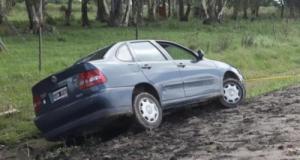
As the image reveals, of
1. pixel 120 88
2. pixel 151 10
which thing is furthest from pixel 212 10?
pixel 120 88

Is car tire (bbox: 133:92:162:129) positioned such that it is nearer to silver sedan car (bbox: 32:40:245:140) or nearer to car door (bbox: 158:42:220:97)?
silver sedan car (bbox: 32:40:245:140)

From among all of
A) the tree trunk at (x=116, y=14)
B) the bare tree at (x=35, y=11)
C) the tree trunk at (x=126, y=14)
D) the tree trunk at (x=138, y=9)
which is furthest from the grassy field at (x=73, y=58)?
the tree trunk at (x=138, y=9)

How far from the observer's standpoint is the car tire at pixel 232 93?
38.1ft

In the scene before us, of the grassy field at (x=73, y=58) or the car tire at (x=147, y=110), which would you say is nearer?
the car tire at (x=147, y=110)

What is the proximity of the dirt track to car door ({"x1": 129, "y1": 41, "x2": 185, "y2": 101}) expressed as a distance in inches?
21.3

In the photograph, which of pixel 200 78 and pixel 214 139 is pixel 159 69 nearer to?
pixel 200 78

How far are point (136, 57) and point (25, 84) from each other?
597 cm

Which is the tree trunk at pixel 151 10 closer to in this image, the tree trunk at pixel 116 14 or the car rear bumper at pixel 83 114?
the tree trunk at pixel 116 14

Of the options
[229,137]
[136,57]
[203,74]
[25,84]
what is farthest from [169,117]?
[25,84]

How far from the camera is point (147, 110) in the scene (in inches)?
378

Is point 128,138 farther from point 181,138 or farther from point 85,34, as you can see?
point 85,34

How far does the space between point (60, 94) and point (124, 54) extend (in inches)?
48.2

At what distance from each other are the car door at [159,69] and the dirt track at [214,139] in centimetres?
54

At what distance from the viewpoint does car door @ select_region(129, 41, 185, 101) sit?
9.93m
